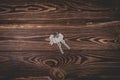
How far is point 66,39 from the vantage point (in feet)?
4.14

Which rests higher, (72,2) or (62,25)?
(72,2)

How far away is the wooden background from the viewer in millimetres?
1226

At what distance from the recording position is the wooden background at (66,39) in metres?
1.23

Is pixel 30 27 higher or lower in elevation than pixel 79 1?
lower

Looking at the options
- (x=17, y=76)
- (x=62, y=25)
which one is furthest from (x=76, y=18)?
(x=17, y=76)

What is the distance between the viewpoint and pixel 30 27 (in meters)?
1.27

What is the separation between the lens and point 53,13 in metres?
1.29

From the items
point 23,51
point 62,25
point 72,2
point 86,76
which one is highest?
point 72,2

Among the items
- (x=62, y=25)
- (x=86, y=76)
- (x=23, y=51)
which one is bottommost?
(x=86, y=76)

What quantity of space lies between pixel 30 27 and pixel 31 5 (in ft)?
0.39

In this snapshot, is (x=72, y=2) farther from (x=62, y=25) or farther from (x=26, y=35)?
(x=26, y=35)

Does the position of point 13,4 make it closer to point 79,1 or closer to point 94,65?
point 79,1

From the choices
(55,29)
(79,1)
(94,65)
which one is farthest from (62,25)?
(94,65)

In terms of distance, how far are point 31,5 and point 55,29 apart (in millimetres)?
182
